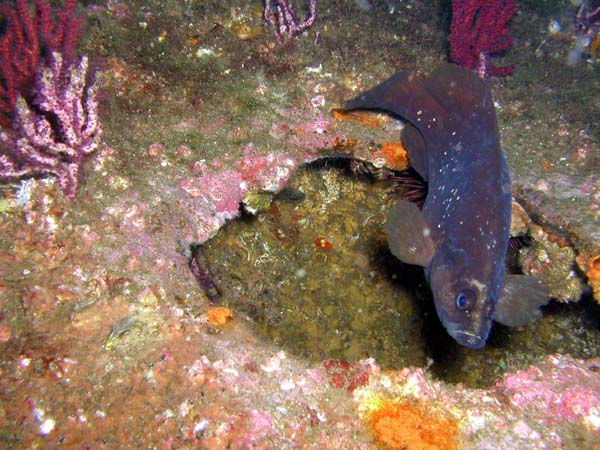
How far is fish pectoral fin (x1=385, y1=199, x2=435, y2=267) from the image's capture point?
3137mm

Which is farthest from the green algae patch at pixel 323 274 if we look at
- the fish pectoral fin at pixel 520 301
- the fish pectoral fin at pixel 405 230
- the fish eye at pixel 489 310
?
the fish eye at pixel 489 310

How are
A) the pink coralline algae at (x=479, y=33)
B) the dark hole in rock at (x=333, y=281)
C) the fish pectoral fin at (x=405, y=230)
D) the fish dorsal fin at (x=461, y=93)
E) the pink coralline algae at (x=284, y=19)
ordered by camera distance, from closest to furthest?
the fish pectoral fin at (x=405, y=230), the fish dorsal fin at (x=461, y=93), the pink coralline algae at (x=284, y=19), the dark hole in rock at (x=333, y=281), the pink coralline algae at (x=479, y=33)

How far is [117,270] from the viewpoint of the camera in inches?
112

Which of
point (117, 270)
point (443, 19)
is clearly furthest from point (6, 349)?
point (443, 19)

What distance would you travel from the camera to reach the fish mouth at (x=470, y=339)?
2.73 meters

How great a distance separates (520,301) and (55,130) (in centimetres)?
418

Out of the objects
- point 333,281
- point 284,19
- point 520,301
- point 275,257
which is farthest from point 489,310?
point 284,19

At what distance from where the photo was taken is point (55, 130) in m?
3.09

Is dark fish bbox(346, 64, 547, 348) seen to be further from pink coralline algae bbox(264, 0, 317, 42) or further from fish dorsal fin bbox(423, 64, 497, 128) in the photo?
pink coralline algae bbox(264, 0, 317, 42)

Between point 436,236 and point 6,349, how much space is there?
3341 mm

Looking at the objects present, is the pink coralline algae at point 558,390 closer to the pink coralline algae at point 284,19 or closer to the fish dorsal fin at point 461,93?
the fish dorsal fin at point 461,93

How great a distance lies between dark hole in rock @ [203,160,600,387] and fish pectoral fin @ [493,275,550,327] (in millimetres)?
1284

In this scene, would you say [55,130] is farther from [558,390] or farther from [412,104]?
[558,390]

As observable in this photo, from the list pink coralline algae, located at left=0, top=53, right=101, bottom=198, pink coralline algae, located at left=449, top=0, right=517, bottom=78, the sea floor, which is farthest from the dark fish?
pink coralline algae, located at left=0, top=53, right=101, bottom=198
